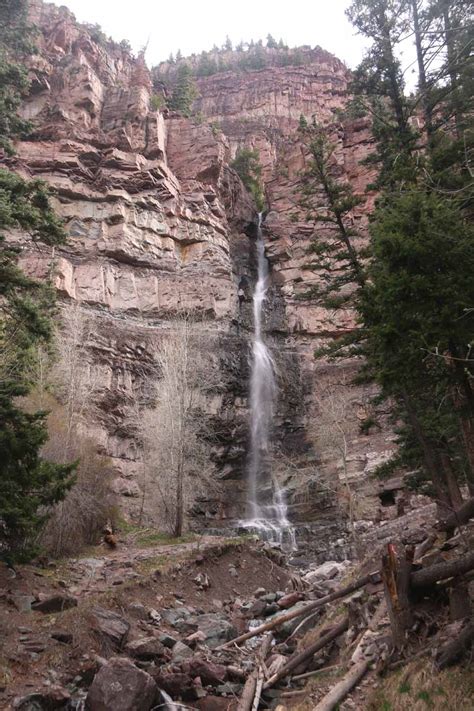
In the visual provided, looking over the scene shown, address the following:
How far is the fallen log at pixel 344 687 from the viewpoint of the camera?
5.66 metres

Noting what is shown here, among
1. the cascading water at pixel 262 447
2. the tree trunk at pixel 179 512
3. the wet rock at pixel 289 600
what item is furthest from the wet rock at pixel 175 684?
the cascading water at pixel 262 447

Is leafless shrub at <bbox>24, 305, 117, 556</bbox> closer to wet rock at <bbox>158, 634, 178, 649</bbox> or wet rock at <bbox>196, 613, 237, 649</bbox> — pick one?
wet rock at <bbox>196, 613, 237, 649</bbox>

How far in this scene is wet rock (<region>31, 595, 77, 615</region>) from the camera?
30.5ft

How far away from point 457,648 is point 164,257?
36.3 m

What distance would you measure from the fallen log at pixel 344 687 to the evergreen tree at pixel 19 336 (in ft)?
16.7

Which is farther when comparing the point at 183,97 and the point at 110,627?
the point at 183,97

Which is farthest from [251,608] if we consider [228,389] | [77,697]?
[228,389]

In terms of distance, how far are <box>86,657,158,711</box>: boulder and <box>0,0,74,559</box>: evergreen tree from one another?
2431mm

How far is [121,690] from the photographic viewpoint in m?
6.63

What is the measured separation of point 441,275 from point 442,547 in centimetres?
440

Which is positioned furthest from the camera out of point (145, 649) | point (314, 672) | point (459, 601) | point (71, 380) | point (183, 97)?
point (183, 97)

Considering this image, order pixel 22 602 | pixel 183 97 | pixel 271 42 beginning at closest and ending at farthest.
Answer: pixel 22 602
pixel 183 97
pixel 271 42

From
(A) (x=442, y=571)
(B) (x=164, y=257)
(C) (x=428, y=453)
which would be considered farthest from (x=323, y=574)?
(B) (x=164, y=257)

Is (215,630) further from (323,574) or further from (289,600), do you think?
(323,574)
